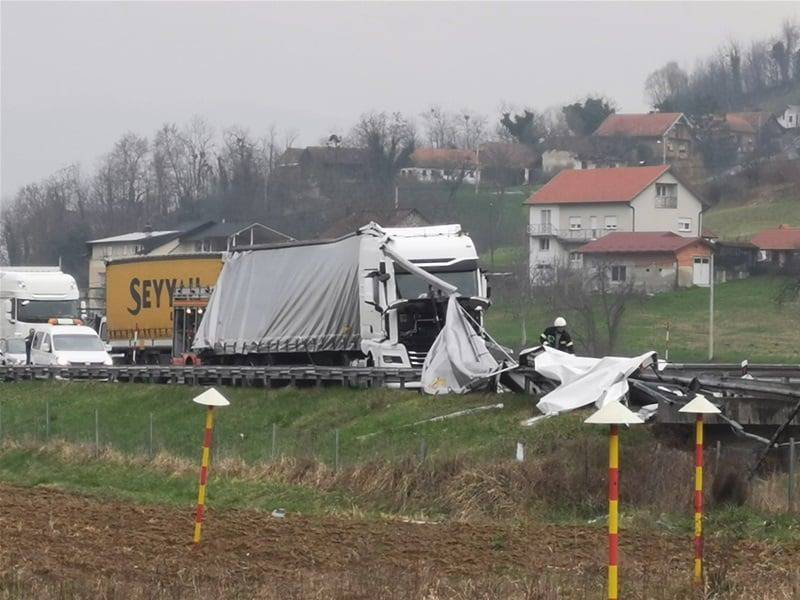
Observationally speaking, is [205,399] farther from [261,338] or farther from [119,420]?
[261,338]

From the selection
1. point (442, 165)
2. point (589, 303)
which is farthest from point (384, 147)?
point (589, 303)

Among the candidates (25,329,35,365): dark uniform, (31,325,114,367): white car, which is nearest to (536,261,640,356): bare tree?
(31,325,114,367): white car

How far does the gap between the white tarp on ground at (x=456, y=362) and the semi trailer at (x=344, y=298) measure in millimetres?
3176

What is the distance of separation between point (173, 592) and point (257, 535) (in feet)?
17.1

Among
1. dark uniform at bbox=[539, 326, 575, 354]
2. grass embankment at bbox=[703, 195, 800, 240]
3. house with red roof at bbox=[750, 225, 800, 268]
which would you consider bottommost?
dark uniform at bbox=[539, 326, 575, 354]

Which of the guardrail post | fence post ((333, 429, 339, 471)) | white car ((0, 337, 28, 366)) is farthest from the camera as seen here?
white car ((0, 337, 28, 366))

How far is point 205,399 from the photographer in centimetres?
1759

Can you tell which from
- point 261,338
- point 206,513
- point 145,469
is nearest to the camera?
point 206,513

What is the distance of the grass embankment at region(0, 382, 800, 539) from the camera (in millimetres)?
21359

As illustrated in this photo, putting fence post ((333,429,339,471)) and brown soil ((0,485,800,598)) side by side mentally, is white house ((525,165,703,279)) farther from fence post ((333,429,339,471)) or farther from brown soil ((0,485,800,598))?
brown soil ((0,485,800,598))

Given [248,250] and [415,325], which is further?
[248,250]

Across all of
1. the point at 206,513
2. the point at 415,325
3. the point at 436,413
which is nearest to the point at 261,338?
the point at 415,325

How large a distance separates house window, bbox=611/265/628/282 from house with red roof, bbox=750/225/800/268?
942 centimetres

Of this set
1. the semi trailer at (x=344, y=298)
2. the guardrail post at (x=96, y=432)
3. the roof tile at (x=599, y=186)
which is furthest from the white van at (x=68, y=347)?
the roof tile at (x=599, y=186)
